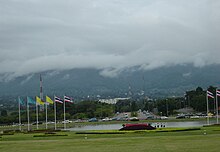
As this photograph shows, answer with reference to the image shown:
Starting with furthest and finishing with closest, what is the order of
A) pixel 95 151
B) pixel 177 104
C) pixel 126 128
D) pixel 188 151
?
pixel 177 104, pixel 126 128, pixel 95 151, pixel 188 151

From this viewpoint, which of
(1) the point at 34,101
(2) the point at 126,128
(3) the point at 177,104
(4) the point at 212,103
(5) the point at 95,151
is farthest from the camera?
(3) the point at 177,104

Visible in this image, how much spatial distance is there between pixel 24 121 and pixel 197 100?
5415 centimetres

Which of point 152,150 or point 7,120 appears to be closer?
point 152,150

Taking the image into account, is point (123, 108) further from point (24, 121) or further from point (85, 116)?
point (24, 121)

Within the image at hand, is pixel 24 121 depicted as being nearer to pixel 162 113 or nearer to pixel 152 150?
pixel 162 113

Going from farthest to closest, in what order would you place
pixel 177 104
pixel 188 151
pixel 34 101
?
pixel 177 104 → pixel 34 101 → pixel 188 151

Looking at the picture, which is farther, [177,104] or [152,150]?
[177,104]

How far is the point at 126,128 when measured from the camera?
53562mm

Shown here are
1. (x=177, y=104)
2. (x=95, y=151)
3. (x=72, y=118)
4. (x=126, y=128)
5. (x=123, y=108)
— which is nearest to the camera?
(x=95, y=151)

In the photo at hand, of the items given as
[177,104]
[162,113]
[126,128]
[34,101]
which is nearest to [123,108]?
[177,104]

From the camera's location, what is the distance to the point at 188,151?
974 inches

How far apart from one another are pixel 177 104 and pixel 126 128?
95.8 metres

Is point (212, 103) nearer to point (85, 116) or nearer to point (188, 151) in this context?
point (85, 116)

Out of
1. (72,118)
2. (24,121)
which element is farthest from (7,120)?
(72,118)
